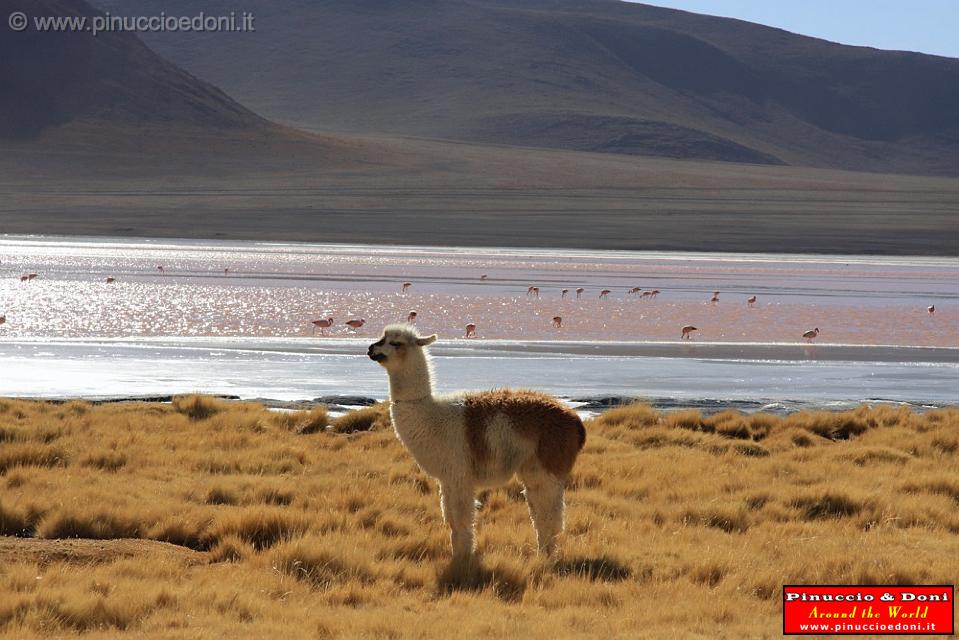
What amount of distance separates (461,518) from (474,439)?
438 mm

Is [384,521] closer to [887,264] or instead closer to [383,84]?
[887,264]

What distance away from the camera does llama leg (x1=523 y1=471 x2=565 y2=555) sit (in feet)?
22.6

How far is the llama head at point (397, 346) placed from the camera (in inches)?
267

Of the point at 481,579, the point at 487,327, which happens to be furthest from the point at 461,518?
the point at 487,327

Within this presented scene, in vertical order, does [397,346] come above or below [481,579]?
above

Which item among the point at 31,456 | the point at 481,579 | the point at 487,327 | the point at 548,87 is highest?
the point at 548,87

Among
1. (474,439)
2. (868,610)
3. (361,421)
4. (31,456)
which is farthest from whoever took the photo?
(361,421)

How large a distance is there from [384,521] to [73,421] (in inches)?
162

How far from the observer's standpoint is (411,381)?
273 inches

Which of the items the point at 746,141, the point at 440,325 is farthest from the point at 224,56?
the point at 440,325

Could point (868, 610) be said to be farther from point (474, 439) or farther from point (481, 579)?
point (474, 439)

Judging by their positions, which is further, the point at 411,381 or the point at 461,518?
the point at 411,381

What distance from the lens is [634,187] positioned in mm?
83250

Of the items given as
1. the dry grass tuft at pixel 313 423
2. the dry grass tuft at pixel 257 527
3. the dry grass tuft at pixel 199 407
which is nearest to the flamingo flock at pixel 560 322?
the dry grass tuft at pixel 199 407
